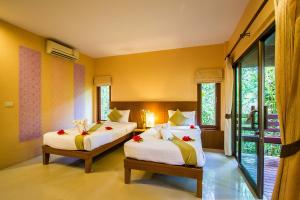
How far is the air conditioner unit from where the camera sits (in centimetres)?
380

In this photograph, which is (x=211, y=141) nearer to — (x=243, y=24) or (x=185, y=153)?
(x=185, y=153)

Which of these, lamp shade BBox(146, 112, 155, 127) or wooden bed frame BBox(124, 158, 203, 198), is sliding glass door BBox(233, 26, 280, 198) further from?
lamp shade BBox(146, 112, 155, 127)

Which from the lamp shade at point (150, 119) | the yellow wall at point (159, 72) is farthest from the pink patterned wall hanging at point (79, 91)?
the lamp shade at point (150, 119)

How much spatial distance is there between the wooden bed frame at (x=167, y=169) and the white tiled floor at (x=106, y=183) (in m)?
0.20

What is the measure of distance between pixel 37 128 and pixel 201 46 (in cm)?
467

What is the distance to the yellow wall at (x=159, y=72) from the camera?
4445 millimetres

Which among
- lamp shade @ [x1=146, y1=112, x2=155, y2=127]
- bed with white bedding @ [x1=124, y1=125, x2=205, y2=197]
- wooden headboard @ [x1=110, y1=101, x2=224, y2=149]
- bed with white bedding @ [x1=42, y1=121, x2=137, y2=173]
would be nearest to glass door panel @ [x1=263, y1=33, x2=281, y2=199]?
bed with white bedding @ [x1=124, y1=125, x2=205, y2=197]

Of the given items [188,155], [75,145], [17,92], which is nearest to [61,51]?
[17,92]

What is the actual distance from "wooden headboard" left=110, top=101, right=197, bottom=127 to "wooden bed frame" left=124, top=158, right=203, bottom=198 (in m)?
2.32

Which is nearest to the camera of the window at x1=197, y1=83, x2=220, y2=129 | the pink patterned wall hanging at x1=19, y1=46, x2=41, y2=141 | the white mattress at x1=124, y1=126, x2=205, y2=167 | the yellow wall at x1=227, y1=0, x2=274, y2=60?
the yellow wall at x1=227, y1=0, x2=274, y2=60

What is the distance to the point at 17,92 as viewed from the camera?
3.23 meters

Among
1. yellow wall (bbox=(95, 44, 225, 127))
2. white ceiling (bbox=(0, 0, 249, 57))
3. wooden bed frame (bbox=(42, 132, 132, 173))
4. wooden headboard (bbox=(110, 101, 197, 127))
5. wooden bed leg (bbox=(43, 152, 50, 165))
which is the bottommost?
wooden bed leg (bbox=(43, 152, 50, 165))

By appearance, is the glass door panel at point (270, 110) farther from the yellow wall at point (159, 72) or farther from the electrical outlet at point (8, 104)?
the electrical outlet at point (8, 104)

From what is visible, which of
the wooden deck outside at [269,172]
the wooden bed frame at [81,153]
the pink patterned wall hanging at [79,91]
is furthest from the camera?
the pink patterned wall hanging at [79,91]
